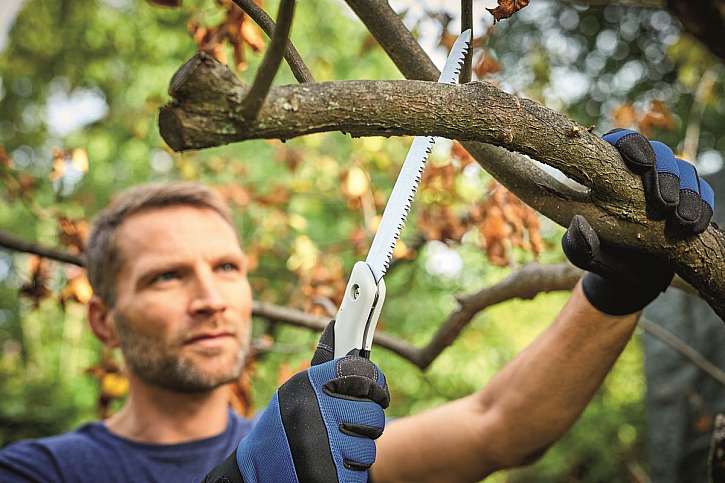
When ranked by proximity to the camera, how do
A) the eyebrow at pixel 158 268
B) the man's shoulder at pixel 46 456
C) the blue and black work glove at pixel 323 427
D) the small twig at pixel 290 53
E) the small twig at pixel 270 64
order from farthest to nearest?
the eyebrow at pixel 158 268 < the man's shoulder at pixel 46 456 < the blue and black work glove at pixel 323 427 < the small twig at pixel 290 53 < the small twig at pixel 270 64

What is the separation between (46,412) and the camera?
19.3 ft

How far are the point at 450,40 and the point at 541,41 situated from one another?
749cm

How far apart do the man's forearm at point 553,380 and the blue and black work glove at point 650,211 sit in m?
0.39

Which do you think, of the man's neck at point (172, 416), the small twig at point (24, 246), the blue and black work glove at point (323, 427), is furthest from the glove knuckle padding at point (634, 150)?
the small twig at point (24, 246)

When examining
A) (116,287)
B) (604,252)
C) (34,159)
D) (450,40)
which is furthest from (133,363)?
(34,159)

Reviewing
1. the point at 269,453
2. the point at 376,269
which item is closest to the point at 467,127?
the point at 376,269

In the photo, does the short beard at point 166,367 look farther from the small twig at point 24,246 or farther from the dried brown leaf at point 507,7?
the dried brown leaf at point 507,7

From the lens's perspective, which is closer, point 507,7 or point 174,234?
point 507,7

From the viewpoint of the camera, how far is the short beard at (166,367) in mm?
2391

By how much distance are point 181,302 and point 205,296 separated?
0.10 m

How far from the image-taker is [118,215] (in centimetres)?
286

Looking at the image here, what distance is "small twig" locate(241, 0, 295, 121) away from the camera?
90cm

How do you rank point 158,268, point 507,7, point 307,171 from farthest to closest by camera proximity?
1. point 307,171
2. point 158,268
3. point 507,7

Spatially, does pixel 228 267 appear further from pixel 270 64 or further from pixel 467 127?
pixel 270 64
